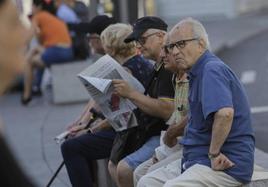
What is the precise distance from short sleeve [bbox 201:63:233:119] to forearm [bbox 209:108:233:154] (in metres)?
0.03

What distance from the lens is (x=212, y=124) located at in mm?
3826

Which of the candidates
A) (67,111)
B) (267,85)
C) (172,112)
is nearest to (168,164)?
(172,112)

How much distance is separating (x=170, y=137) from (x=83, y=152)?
3.37 feet

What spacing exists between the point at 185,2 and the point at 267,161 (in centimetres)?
1995

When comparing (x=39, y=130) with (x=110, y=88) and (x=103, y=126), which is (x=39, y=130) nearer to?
(x=103, y=126)

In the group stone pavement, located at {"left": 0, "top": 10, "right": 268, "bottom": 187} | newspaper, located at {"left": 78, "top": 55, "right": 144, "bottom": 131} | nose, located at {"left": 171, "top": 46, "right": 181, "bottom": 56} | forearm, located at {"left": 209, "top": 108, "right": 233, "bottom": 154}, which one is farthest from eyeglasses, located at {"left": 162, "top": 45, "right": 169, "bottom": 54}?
stone pavement, located at {"left": 0, "top": 10, "right": 268, "bottom": 187}

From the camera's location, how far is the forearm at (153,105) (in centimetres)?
451

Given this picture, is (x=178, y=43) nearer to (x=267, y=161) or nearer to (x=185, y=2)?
(x=267, y=161)

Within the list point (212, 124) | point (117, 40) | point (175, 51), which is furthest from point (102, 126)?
point (212, 124)

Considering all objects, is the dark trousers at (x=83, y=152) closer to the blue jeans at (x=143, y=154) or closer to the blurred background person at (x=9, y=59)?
the blue jeans at (x=143, y=154)

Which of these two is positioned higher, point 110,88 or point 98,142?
point 110,88

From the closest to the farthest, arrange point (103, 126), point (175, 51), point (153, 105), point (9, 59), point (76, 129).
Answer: point (9, 59) < point (175, 51) < point (153, 105) < point (103, 126) < point (76, 129)

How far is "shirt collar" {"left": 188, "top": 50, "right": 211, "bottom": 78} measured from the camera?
155 inches

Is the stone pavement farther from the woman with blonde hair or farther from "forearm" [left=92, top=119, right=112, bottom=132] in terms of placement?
"forearm" [left=92, top=119, right=112, bottom=132]
